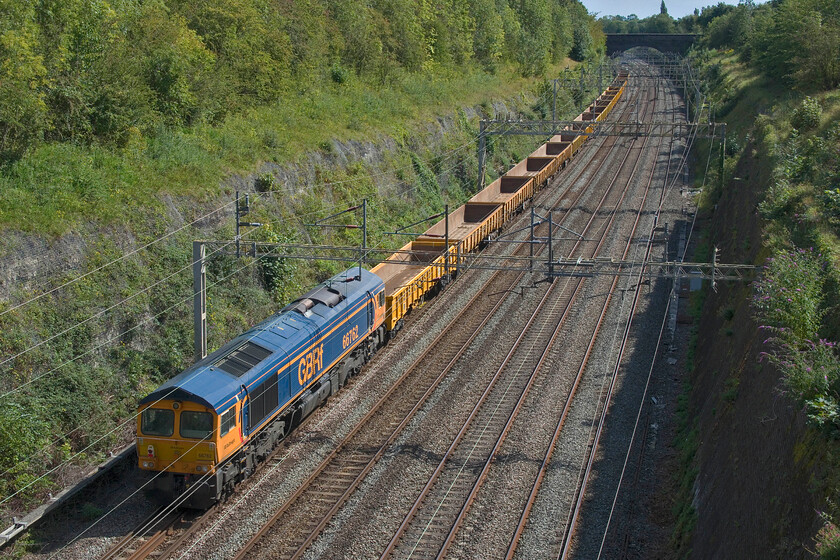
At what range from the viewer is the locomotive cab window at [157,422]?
15891 mm

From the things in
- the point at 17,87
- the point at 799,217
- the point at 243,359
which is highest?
the point at 17,87

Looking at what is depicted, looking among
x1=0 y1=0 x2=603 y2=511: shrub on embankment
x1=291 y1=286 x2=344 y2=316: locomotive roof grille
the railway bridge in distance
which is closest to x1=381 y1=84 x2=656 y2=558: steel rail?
x1=291 y1=286 x2=344 y2=316: locomotive roof grille

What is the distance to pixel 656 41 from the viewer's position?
134 metres

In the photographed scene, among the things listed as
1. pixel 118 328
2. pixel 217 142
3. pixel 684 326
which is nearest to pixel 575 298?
pixel 684 326

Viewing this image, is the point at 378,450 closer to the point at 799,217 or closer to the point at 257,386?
the point at 257,386

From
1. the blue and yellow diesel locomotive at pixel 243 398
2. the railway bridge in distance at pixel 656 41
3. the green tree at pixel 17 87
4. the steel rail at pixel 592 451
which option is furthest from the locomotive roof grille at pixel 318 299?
the railway bridge in distance at pixel 656 41

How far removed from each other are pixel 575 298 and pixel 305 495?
16.3m

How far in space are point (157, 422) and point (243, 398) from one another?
1820mm

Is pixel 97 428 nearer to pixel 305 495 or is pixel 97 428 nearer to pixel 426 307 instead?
pixel 305 495

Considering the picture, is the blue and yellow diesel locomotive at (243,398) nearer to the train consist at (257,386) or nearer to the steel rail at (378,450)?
the train consist at (257,386)

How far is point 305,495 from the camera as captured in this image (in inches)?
674

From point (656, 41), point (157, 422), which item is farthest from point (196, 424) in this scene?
point (656, 41)

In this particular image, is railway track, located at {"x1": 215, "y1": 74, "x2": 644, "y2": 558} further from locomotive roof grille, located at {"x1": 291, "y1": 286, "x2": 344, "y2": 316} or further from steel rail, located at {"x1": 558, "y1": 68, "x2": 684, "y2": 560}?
steel rail, located at {"x1": 558, "y1": 68, "x2": 684, "y2": 560}

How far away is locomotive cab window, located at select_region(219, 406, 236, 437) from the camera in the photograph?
1579cm
